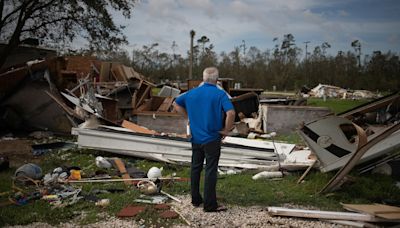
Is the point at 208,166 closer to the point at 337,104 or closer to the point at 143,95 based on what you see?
the point at 143,95

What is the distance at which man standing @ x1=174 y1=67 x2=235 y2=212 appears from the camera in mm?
3982

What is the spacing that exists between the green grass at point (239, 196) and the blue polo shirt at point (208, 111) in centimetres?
103

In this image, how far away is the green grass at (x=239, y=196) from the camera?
3887mm

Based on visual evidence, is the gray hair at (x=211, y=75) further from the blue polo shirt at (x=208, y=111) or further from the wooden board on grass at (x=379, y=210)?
the wooden board on grass at (x=379, y=210)

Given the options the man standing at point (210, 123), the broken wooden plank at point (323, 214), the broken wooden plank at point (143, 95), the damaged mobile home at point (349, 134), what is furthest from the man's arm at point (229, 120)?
the broken wooden plank at point (143, 95)

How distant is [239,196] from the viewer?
15.4 feet

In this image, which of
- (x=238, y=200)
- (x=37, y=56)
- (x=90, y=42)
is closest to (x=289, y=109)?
(x=238, y=200)

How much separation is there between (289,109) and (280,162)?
452cm

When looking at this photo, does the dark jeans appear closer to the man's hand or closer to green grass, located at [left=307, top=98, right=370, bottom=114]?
the man's hand

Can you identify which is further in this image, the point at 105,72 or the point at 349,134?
the point at 105,72

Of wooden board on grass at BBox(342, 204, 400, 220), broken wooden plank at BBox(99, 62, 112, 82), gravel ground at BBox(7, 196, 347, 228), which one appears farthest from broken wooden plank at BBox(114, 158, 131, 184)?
broken wooden plank at BBox(99, 62, 112, 82)

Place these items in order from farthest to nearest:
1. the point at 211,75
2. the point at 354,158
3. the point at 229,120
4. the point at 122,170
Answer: the point at 122,170, the point at 354,158, the point at 211,75, the point at 229,120

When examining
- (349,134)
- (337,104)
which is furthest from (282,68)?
(349,134)

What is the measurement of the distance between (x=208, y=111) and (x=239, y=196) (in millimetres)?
1453
